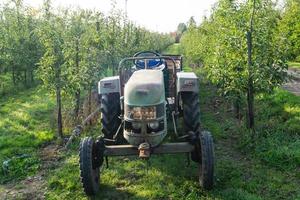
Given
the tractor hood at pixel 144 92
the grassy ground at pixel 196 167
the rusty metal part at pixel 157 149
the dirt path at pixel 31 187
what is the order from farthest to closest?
1. the dirt path at pixel 31 187
2. the grassy ground at pixel 196 167
3. the rusty metal part at pixel 157 149
4. the tractor hood at pixel 144 92

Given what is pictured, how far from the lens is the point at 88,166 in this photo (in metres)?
5.71

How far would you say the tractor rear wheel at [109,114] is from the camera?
708 centimetres

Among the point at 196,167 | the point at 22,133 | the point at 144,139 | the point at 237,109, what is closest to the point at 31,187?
the point at 144,139

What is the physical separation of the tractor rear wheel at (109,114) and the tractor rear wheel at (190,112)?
1.28 m

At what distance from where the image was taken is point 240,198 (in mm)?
5570

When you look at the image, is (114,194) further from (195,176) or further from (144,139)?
(195,176)

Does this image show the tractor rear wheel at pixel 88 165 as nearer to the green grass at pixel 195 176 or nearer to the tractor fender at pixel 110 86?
the green grass at pixel 195 176

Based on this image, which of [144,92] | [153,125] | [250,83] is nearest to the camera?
[144,92]

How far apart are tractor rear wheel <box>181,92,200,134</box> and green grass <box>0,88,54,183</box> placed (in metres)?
3.05

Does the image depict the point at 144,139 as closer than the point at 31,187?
Yes

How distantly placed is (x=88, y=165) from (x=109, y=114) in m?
1.59

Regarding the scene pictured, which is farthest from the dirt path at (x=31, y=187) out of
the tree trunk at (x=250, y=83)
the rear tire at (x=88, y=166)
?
the tree trunk at (x=250, y=83)

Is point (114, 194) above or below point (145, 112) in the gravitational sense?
below

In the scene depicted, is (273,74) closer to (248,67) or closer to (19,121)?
(248,67)
